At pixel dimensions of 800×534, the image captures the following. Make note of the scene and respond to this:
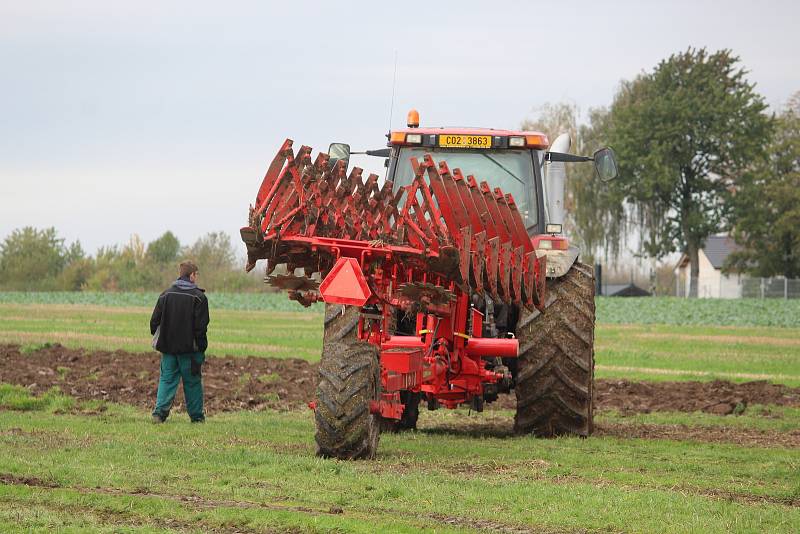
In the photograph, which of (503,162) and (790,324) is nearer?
(503,162)

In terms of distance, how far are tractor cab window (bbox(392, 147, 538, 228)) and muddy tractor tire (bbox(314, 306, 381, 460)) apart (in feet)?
11.7

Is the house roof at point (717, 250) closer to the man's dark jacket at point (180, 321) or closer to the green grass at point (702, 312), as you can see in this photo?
the green grass at point (702, 312)

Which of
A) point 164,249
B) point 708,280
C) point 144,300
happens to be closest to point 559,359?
point 144,300

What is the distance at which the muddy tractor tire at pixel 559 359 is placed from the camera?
41.6ft

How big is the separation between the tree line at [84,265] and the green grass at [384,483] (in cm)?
6433

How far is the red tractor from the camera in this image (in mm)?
10234

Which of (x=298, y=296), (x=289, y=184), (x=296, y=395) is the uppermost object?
(x=289, y=184)

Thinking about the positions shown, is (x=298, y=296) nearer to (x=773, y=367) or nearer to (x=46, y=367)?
(x=46, y=367)

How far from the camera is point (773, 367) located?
1043 inches

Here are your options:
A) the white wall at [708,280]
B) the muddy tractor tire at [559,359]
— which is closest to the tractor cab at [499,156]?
the muddy tractor tire at [559,359]

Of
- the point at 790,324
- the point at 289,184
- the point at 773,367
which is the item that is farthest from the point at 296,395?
the point at 790,324

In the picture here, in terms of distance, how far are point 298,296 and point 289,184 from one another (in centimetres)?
119

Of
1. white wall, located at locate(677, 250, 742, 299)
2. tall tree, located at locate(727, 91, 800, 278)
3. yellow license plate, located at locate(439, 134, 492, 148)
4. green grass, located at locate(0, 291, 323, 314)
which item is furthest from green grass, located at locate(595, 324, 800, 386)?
white wall, located at locate(677, 250, 742, 299)

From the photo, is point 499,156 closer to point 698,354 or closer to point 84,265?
point 698,354
